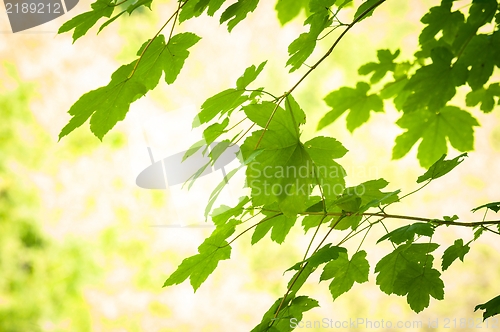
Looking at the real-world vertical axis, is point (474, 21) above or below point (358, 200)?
above

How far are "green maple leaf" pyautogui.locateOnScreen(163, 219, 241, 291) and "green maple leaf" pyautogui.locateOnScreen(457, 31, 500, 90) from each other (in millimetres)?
481

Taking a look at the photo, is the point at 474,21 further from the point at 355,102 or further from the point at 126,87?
the point at 126,87

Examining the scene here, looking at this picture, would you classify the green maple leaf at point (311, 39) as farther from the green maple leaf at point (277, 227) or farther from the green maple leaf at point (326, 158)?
the green maple leaf at point (277, 227)

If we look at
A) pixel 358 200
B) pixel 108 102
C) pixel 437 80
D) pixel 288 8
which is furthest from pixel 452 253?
pixel 288 8

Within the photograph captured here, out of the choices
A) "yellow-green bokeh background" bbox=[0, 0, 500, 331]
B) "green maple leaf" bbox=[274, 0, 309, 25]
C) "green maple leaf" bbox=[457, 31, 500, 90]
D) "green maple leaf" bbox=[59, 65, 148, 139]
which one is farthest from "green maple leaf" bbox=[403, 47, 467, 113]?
Result: "yellow-green bokeh background" bbox=[0, 0, 500, 331]

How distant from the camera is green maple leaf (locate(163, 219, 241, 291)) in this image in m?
0.64

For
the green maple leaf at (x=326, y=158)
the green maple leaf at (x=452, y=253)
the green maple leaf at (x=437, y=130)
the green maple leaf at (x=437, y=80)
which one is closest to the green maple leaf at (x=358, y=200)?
the green maple leaf at (x=326, y=158)

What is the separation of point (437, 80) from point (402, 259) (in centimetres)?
33

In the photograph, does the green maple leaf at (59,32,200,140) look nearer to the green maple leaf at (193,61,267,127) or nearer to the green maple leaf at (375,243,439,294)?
the green maple leaf at (193,61,267,127)

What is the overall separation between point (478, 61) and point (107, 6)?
0.60 meters

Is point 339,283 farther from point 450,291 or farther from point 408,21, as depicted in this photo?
point 408,21

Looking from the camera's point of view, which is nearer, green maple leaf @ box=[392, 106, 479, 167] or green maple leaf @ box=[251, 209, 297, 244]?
green maple leaf @ box=[251, 209, 297, 244]

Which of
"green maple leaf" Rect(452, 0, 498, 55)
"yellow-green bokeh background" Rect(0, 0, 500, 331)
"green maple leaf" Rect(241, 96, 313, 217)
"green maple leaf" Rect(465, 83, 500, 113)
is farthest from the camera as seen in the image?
"yellow-green bokeh background" Rect(0, 0, 500, 331)

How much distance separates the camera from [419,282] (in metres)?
0.64
